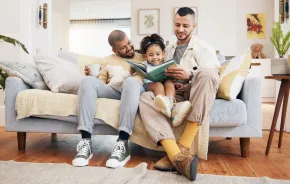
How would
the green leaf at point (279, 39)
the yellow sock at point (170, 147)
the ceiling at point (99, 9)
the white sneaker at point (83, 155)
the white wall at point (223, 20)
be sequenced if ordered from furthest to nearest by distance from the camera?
the ceiling at point (99, 9), the white wall at point (223, 20), the green leaf at point (279, 39), the white sneaker at point (83, 155), the yellow sock at point (170, 147)

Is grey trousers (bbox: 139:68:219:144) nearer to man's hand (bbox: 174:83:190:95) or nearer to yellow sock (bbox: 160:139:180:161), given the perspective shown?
yellow sock (bbox: 160:139:180:161)

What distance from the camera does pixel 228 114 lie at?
6.13 ft

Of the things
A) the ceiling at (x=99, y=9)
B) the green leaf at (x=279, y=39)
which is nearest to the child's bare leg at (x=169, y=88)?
the green leaf at (x=279, y=39)

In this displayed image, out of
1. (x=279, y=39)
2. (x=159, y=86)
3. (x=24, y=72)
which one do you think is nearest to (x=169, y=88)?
(x=159, y=86)

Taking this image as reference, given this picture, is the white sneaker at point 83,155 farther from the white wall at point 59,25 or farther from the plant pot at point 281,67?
the white wall at point 59,25

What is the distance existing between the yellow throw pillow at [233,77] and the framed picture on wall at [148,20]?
463 cm

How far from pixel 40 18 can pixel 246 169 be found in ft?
9.89

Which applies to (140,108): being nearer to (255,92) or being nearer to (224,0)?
(255,92)

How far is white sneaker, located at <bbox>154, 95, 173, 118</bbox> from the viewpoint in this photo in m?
1.66

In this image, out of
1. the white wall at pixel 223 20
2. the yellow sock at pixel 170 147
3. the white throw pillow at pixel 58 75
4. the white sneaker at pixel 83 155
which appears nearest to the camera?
the yellow sock at pixel 170 147

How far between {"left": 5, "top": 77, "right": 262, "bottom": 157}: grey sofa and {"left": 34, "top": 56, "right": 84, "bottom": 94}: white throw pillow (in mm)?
194

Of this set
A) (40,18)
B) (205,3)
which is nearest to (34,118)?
(40,18)

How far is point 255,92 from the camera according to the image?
1.92 metres

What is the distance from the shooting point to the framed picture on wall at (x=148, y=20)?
6465 millimetres
